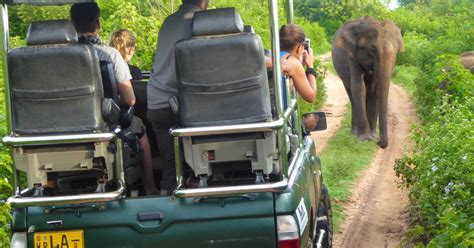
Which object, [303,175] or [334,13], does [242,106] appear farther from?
[334,13]

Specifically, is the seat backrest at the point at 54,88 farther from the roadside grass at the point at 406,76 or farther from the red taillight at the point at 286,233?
the roadside grass at the point at 406,76

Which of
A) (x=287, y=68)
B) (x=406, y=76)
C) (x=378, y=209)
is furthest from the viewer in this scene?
(x=406, y=76)

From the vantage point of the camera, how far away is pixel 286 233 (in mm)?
4453

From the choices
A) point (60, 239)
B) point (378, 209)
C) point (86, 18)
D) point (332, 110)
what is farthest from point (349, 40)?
point (60, 239)

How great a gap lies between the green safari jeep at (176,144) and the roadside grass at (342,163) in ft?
13.9

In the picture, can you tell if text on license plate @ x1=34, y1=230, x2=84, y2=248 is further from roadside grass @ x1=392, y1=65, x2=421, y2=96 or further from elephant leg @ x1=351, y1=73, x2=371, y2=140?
roadside grass @ x1=392, y1=65, x2=421, y2=96

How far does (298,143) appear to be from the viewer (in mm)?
5781

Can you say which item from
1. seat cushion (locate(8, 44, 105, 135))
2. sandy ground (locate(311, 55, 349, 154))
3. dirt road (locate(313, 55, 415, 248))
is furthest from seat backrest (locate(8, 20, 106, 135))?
sandy ground (locate(311, 55, 349, 154))

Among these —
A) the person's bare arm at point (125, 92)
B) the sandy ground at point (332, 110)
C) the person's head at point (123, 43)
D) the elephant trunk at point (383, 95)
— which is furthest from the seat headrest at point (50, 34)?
the elephant trunk at point (383, 95)

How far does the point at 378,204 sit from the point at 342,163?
1.88 m

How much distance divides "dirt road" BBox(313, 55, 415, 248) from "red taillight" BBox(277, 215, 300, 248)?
3.70 m

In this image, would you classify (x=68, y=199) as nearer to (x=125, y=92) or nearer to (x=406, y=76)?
(x=125, y=92)

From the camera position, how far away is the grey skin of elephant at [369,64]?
1470 cm

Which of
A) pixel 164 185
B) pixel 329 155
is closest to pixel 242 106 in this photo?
pixel 164 185
